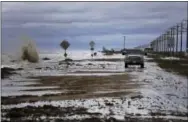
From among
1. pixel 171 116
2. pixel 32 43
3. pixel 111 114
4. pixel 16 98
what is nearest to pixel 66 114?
pixel 111 114

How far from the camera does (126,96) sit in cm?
1781

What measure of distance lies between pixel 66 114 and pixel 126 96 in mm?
5557

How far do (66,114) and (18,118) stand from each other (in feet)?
4.43

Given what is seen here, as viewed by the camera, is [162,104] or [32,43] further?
[32,43]

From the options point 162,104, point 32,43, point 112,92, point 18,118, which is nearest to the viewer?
point 18,118

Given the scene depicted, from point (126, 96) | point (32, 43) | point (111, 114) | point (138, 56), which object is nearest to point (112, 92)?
point (126, 96)

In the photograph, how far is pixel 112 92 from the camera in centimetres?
1958

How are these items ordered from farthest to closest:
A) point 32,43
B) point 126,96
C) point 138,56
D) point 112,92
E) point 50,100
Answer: point 32,43
point 138,56
point 112,92
point 126,96
point 50,100

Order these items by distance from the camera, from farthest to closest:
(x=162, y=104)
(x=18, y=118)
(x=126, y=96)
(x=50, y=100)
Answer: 1. (x=126, y=96)
2. (x=50, y=100)
3. (x=162, y=104)
4. (x=18, y=118)

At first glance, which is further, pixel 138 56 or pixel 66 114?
pixel 138 56

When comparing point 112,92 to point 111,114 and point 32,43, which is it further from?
point 32,43

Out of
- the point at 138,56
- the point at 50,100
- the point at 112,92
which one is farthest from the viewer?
the point at 138,56

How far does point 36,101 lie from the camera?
1634cm

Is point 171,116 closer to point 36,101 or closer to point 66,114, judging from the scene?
point 66,114
